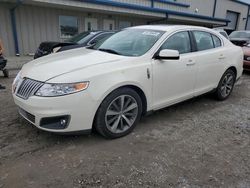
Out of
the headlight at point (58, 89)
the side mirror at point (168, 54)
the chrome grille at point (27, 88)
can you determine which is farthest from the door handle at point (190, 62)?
the chrome grille at point (27, 88)

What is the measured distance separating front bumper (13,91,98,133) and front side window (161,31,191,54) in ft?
5.28

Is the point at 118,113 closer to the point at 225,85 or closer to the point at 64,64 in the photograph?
the point at 64,64

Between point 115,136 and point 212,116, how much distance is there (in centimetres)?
206

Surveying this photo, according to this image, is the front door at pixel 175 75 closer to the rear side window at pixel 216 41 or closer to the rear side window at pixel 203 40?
the rear side window at pixel 203 40

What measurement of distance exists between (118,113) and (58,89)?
36.3 inches

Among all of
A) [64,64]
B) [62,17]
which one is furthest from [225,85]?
[62,17]

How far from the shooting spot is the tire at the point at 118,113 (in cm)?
319

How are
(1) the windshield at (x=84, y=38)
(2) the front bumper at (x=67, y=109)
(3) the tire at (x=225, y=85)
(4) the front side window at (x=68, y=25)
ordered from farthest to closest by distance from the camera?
(4) the front side window at (x=68, y=25) → (1) the windshield at (x=84, y=38) → (3) the tire at (x=225, y=85) → (2) the front bumper at (x=67, y=109)

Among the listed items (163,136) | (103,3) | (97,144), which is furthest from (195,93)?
(103,3)

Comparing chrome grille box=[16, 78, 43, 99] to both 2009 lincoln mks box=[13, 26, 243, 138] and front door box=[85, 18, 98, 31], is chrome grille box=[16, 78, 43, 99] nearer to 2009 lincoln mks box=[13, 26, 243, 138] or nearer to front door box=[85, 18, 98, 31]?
2009 lincoln mks box=[13, 26, 243, 138]

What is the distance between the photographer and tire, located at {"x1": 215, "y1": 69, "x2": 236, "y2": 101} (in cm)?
518

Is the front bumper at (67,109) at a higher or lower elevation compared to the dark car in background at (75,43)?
lower

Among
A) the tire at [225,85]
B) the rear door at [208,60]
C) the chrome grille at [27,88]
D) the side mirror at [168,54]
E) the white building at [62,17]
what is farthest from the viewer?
the white building at [62,17]

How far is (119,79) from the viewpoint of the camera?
322cm
